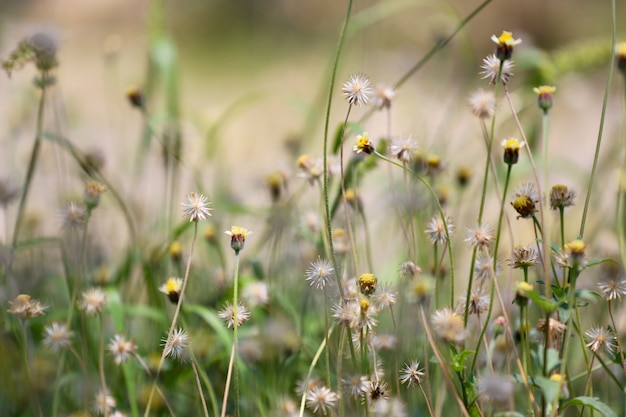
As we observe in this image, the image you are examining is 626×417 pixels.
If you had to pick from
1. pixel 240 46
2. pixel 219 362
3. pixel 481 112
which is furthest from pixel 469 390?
pixel 240 46

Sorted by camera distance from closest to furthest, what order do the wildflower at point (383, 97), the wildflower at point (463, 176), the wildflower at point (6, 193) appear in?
the wildflower at point (383, 97) → the wildflower at point (6, 193) → the wildflower at point (463, 176)

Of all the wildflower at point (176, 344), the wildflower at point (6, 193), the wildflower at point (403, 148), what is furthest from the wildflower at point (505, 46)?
the wildflower at point (6, 193)

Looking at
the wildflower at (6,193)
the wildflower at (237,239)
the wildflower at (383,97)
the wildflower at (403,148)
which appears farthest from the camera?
the wildflower at (6,193)

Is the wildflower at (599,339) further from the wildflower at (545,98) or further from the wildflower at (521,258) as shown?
the wildflower at (545,98)

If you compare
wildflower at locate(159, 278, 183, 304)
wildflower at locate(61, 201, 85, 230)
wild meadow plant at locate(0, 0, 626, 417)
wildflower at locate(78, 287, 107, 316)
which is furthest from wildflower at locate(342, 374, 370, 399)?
wildflower at locate(61, 201, 85, 230)

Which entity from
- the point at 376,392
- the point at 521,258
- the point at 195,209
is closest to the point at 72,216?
the point at 195,209

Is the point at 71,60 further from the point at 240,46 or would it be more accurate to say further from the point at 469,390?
the point at 469,390

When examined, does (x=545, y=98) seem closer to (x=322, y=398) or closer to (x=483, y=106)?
(x=483, y=106)

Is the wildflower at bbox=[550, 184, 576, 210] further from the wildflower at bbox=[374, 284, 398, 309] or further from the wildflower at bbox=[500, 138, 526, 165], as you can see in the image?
the wildflower at bbox=[374, 284, 398, 309]
